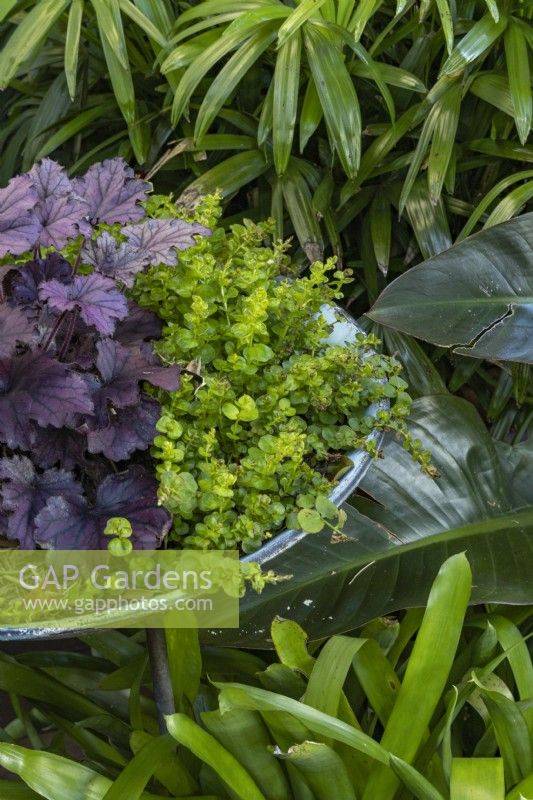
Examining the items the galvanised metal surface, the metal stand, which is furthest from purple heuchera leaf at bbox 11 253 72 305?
the metal stand

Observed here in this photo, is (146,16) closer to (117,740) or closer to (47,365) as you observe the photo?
(47,365)

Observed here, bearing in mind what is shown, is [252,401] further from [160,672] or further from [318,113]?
[318,113]

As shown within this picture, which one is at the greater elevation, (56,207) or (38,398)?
(56,207)

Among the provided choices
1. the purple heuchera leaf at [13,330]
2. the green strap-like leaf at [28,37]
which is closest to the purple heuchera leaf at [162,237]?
the purple heuchera leaf at [13,330]

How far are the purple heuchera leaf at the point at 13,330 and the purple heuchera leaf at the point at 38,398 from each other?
0.05ft

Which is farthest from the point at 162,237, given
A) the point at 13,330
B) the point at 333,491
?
the point at 333,491

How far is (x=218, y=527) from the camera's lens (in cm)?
71

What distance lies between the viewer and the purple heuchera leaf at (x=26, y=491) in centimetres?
66

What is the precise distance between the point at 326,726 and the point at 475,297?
0.53 meters

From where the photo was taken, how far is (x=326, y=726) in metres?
0.83

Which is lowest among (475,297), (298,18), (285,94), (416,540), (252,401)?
(416,540)

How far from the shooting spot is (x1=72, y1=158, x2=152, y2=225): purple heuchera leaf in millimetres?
755

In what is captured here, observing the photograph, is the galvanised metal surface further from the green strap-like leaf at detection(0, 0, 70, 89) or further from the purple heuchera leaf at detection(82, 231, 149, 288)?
the green strap-like leaf at detection(0, 0, 70, 89)

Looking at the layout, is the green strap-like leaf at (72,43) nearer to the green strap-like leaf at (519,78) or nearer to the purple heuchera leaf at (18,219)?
the purple heuchera leaf at (18,219)
